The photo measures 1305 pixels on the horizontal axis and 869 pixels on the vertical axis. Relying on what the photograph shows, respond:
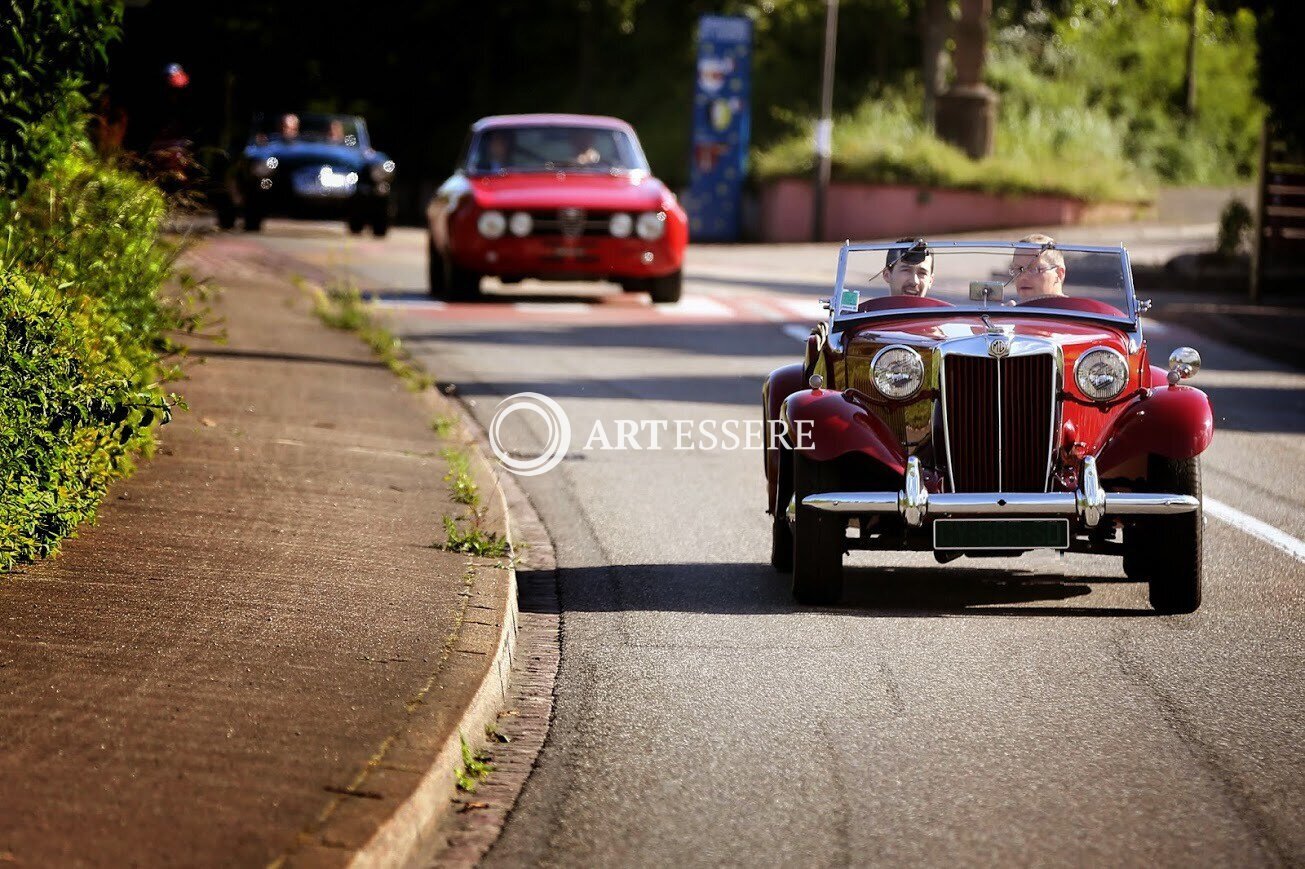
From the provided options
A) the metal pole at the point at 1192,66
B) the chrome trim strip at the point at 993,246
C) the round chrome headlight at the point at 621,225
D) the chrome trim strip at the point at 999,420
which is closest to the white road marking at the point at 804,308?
the round chrome headlight at the point at 621,225

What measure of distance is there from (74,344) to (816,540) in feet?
9.59

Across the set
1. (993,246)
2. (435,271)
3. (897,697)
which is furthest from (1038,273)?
(435,271)

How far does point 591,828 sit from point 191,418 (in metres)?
6.82

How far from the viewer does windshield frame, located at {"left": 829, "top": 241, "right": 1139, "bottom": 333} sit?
349 inches

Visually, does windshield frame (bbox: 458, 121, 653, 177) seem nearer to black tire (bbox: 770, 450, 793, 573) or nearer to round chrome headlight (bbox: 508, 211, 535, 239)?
round chrome headlight (bbox: 508, 211, 535, 239)

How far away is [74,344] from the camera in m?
8.55

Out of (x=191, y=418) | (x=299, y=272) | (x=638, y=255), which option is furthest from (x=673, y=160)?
(x=191, y=418)

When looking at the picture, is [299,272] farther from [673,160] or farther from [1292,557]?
[673,160]

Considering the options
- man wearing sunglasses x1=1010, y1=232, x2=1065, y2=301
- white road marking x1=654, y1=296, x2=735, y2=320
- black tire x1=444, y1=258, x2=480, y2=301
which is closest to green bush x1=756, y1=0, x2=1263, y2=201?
white road marking x1=654, y1=296, x2=735, y2=320

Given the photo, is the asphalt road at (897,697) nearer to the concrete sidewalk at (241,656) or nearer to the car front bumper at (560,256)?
the concrete sidewalk at (241,656)

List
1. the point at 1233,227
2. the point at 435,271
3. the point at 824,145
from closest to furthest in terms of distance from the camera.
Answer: the point at 435,271 → the point at 1233,227 → the point at 824,145

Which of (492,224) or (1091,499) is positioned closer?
(1091,499)

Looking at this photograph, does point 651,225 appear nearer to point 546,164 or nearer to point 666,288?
point 666,288

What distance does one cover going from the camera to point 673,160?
50.6 m
